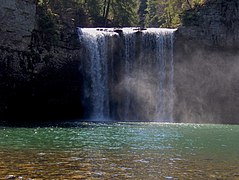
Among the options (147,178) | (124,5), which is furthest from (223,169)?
(124,5)

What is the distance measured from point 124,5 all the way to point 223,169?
146ft

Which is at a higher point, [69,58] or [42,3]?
[42,3]

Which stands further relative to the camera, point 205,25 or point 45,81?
point 205,25

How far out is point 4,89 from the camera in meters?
33.6

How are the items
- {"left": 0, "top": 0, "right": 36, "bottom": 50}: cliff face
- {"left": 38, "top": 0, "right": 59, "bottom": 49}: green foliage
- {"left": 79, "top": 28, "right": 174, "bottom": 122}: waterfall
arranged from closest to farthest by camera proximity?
1. {"left": 0, "top": 0, "right": 36, "bottom": 50}: cliff face
2. {"left": 38, "top": 0, "right": 59, "bottom": 49}: green foliage
3. {"left": 79, "top": 28, "right": 174, "bottom": 122}: waterfall

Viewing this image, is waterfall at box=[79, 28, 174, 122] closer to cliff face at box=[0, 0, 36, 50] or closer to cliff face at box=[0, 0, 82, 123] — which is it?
cliff face at box=[0, 0, 82, 123]

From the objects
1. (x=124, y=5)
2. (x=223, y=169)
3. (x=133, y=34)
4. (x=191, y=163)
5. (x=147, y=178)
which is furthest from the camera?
(x=124, y=5)

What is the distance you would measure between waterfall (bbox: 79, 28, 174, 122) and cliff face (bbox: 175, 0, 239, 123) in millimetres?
1279

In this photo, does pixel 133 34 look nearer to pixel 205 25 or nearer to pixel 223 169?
pixel 205 25

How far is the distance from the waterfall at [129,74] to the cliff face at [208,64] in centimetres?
128

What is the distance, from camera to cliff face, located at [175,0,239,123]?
3959cm

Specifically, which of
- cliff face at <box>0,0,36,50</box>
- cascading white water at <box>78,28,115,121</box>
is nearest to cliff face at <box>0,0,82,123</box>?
cliff face at <box>0,0,36,50</box>

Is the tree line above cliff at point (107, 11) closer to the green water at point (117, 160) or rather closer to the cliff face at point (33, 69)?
the cliff face at point (33, 69)

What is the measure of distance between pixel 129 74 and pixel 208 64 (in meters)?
8.61
